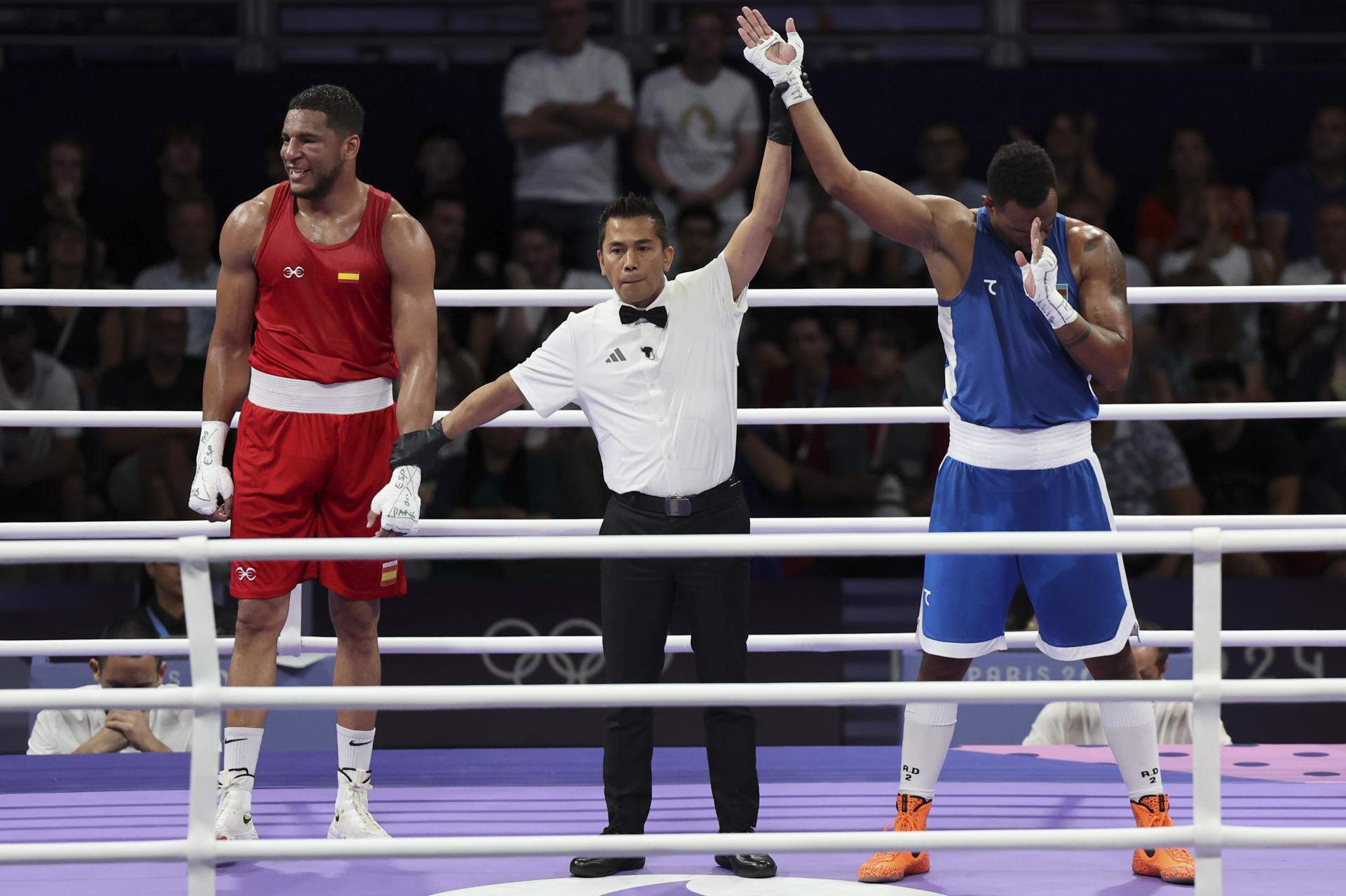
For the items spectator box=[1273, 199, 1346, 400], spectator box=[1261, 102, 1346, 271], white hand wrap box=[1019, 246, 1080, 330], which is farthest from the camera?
spectator box=[1261, 102, 1346, 271]

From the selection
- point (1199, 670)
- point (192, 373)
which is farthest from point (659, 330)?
point (192, 373)

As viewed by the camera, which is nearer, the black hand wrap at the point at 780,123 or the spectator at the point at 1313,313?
the black hand wrap at the point at 780,123

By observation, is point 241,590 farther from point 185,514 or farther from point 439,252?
point 439,252

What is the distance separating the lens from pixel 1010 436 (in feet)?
10.6

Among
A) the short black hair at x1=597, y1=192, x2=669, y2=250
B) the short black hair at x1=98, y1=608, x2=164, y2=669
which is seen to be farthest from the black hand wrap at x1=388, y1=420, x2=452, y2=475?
the short black hair at x1=98, y1=608, x2=164, y2=669

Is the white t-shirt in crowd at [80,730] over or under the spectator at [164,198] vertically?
under

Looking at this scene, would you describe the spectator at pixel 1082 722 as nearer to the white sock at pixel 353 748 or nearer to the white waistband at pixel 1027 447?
the white waistband at pixel 1027 447

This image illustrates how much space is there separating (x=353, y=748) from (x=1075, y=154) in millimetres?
4654

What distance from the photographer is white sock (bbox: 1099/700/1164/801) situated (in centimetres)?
327

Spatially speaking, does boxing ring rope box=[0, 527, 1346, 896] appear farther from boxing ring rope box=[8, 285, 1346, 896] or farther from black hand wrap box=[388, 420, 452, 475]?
black hand wrap box=[388, 420, 452, 475]

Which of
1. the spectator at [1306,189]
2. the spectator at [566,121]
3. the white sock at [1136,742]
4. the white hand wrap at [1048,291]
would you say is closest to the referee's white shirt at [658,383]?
the white hand wrap at [1048,291]

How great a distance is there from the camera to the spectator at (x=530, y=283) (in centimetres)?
Result: 642

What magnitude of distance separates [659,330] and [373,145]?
13.8 feet

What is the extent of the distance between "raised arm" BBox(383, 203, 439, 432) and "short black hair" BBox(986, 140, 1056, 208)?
3.90ft
